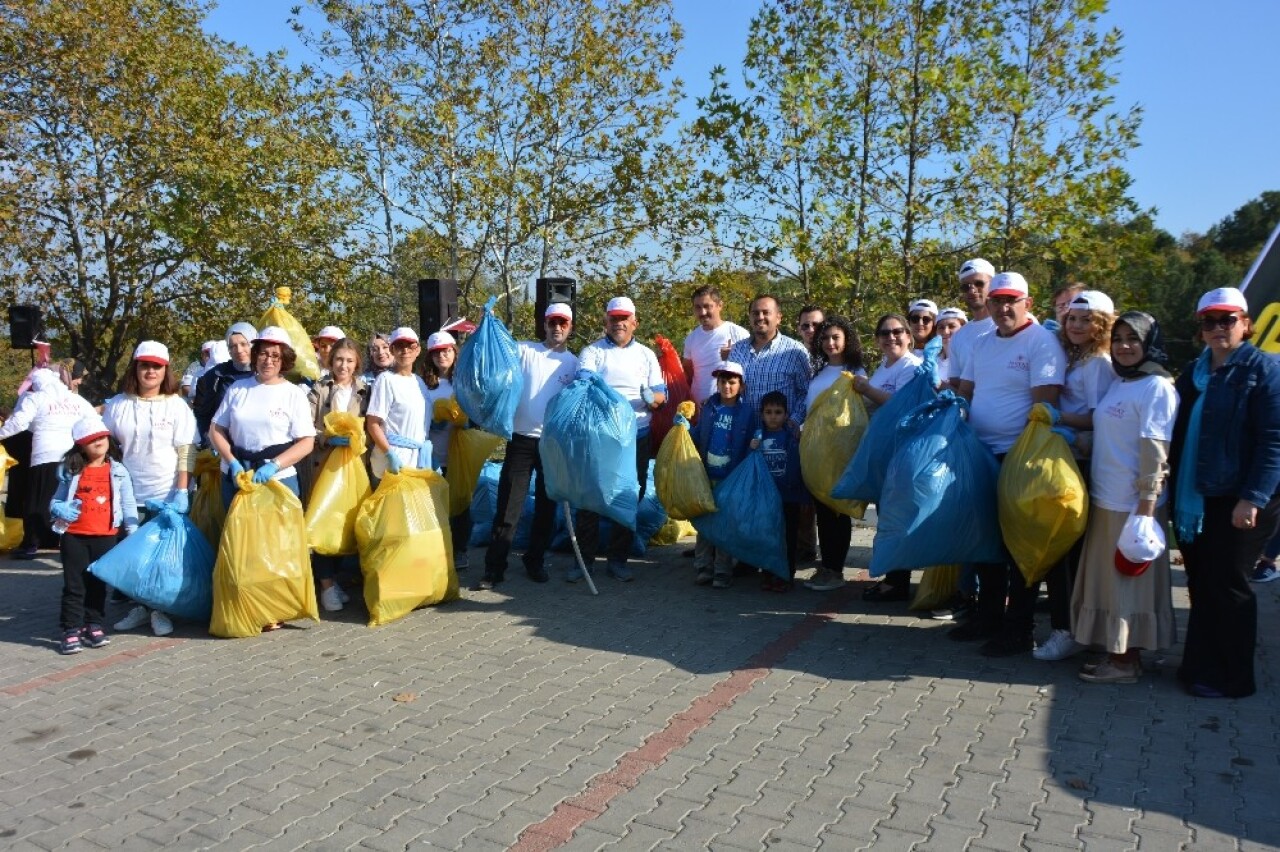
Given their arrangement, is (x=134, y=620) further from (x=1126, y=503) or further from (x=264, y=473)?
(x=1126, y=503)

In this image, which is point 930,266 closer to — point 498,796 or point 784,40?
point 784,40

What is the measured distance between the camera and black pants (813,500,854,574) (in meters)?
6.06

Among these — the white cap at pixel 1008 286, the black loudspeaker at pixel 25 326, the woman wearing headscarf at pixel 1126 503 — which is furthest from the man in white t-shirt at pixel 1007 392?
the black loudspeaker at pixel 25 326

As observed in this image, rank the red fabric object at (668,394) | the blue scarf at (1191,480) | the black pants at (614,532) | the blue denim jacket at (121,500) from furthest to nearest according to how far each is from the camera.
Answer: the red fabric object at (668,394) < the black pants at (614,532) < the blue denim jacket at (121,500) < the blue scarf at (1191,480)

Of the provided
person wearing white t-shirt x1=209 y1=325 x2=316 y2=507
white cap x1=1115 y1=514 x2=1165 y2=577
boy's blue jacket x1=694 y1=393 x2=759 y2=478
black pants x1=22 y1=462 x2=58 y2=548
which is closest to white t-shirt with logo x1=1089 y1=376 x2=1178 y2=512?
white cap x1=1115 y1=514 x2=1165 y2=577

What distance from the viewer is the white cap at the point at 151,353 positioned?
5.38 metres

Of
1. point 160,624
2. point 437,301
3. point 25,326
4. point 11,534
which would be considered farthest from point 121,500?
point 25,326

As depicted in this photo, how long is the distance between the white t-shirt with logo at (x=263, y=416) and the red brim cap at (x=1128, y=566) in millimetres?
3922

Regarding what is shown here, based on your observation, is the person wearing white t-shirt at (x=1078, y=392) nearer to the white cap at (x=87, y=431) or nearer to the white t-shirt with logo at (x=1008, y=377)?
the white t-shirt with logo at (x=1008, y=377)

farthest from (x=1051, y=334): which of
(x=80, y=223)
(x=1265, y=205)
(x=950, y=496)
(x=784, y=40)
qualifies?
(x=1265, y=205)

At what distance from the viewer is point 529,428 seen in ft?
20.2

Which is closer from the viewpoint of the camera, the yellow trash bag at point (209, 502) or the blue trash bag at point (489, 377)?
the yellow trash bag at point (209, 502)

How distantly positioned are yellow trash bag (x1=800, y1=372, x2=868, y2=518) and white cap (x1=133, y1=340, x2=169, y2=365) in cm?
342

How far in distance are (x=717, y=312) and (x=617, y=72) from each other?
7075mm
